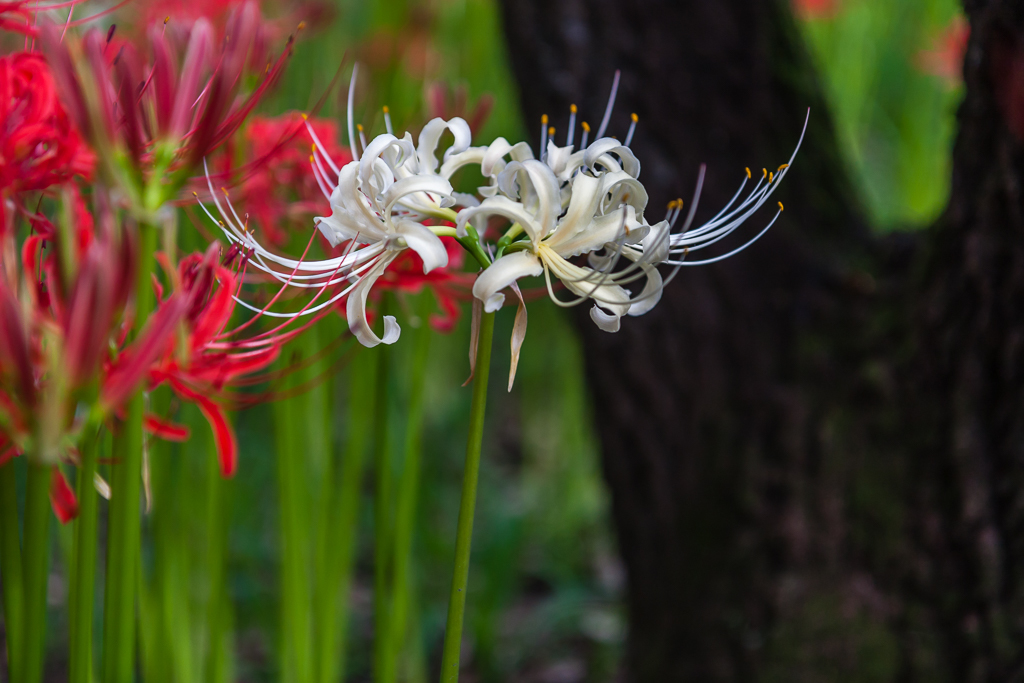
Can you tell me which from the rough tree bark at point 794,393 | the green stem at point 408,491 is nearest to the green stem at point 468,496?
the green stem at point 408,491

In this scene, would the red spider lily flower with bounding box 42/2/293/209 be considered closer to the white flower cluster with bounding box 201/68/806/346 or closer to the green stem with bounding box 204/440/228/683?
the white flower cluster with bounding box 201/68/806/346

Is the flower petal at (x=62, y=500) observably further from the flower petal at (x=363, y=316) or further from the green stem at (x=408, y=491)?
the green stem at (x=408, y=491)

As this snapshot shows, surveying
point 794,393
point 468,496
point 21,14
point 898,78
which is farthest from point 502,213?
point 898,78

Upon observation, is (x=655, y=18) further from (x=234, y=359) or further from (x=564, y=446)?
(x=564, y=446)

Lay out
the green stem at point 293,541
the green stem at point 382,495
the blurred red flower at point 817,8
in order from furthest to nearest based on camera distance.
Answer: the blurred red flower at point 817,8
the green stem at point 293,541
the green stem at point 382,495

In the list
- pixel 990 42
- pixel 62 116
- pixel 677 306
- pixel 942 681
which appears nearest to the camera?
pixel 62 116

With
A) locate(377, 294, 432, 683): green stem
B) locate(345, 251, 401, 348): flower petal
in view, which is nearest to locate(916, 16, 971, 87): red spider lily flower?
locate(377, 294, 432, 683): green stem

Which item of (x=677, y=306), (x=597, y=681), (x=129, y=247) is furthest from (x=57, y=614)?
(x=129, y=247)
